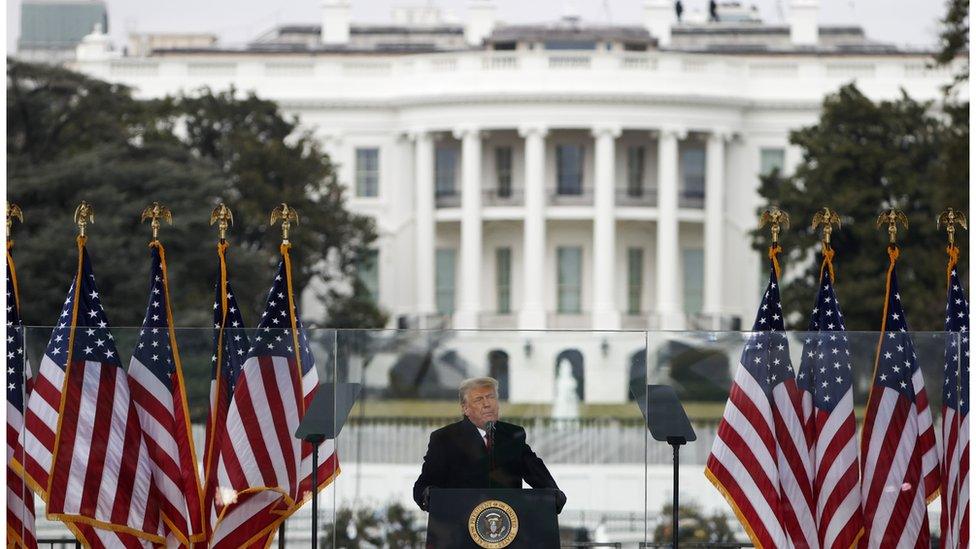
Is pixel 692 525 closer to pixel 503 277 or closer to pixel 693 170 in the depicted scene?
pixel 503 277

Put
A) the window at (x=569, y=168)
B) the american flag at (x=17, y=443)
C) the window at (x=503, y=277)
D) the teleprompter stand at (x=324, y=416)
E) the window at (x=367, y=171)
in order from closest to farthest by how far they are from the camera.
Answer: the teleprompter stand at (x=324, y=416)
the american flag at (x=17, y=443)
the window at (x=503, y=277)
the window at (x=569, y=168)
the window at (x=367, y=171)

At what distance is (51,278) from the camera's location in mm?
44812

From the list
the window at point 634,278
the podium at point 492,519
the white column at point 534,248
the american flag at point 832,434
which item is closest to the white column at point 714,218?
the window at point 634,278

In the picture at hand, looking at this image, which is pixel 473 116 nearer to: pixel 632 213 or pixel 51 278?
pixel 632 213

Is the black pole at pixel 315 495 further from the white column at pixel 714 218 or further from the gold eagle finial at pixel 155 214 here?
the white column at pixel 714 218

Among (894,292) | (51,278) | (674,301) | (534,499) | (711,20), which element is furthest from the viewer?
(711,20)

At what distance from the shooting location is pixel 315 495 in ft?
51.3

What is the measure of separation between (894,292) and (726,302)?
62132 mm

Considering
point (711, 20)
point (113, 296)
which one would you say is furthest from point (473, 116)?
point (113, 296)

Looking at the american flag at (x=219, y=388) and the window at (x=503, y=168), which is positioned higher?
the window at (x=503, y=168)

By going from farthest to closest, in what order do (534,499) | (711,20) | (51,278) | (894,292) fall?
1. (711,20)
2. (51,278)
3. (894,292)
4. (534,499)

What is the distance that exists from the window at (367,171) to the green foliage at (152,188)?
55.0 ft

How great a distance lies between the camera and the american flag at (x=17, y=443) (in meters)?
15.9

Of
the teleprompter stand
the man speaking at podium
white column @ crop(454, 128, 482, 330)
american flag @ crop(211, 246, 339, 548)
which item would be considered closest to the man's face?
the man speaking at podium
